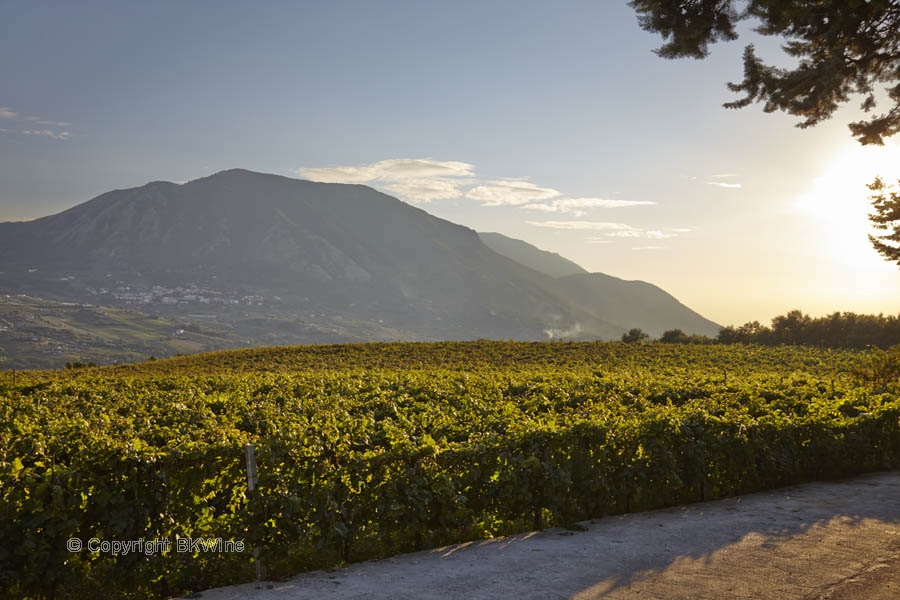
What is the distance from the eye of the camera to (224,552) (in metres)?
6.55

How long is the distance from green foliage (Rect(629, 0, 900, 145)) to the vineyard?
19.5ft

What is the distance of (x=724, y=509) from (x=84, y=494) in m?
8.28

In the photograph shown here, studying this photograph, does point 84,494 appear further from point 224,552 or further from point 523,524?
point 523,524

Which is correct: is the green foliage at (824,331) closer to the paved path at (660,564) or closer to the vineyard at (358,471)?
the vineyard at (358,471)

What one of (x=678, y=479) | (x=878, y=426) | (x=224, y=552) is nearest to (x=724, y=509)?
(x=678, y=479)

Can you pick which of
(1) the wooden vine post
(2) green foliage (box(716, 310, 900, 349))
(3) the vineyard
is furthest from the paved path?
(2) green foliage (box(716, 310, 900, 349))

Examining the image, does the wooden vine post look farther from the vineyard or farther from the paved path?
the paved path

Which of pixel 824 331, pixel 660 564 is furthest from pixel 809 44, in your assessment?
pixel 824 331

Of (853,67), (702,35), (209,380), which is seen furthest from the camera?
(209,380)

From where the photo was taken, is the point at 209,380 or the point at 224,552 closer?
the point at 224,552

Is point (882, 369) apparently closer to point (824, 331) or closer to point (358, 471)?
point (358, 471)

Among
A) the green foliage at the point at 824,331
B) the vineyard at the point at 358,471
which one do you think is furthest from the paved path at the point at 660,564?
the green foliage at the point at 824,331

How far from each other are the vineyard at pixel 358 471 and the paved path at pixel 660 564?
1.33 ft

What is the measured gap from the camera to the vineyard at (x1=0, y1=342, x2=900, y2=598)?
6223 millimetres
